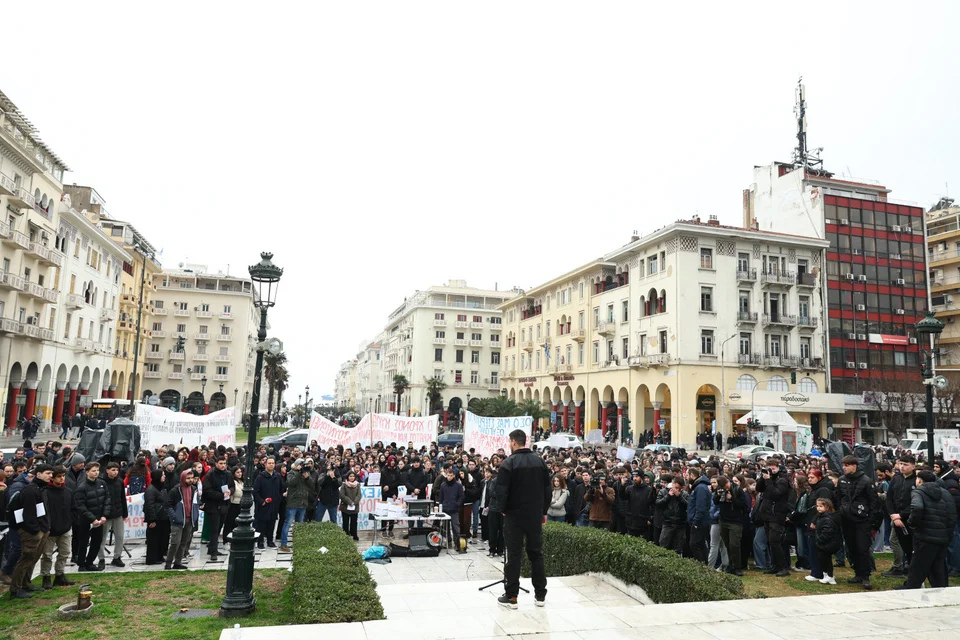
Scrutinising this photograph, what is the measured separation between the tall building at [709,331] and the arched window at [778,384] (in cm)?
8

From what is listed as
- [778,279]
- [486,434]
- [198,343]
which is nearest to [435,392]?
[198,343]

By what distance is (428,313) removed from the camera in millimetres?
87500

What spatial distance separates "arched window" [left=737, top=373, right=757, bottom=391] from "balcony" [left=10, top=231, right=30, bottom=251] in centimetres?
4929

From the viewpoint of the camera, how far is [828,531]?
32.0 feet

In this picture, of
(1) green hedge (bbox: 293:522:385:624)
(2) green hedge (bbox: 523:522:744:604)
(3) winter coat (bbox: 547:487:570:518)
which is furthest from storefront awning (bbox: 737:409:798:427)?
(1) green hedge (bbox: 293:522:385:624)

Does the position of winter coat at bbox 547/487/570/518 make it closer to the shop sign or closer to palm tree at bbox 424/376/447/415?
the shop sign

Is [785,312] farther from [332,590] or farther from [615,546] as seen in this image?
[332,590]

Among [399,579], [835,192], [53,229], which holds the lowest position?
[399,579]

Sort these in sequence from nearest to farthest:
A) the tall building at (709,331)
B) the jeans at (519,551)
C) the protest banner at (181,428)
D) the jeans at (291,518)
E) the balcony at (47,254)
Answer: the jeans at (519,551) → the jeans at (291,518) → the protest banner at (181,428) → the balcony at (47,254) → the tall building at (709,331)

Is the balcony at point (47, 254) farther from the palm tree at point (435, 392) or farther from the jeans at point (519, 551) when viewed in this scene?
the palm tree at point (435, 392)

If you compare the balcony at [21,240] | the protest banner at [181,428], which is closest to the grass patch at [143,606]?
the protest banner at [181,428]

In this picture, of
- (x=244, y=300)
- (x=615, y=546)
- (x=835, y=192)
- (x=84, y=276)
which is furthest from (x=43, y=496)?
(x=244, y=300)

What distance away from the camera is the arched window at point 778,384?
47.6 meters

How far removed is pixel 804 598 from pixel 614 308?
47975 mm
